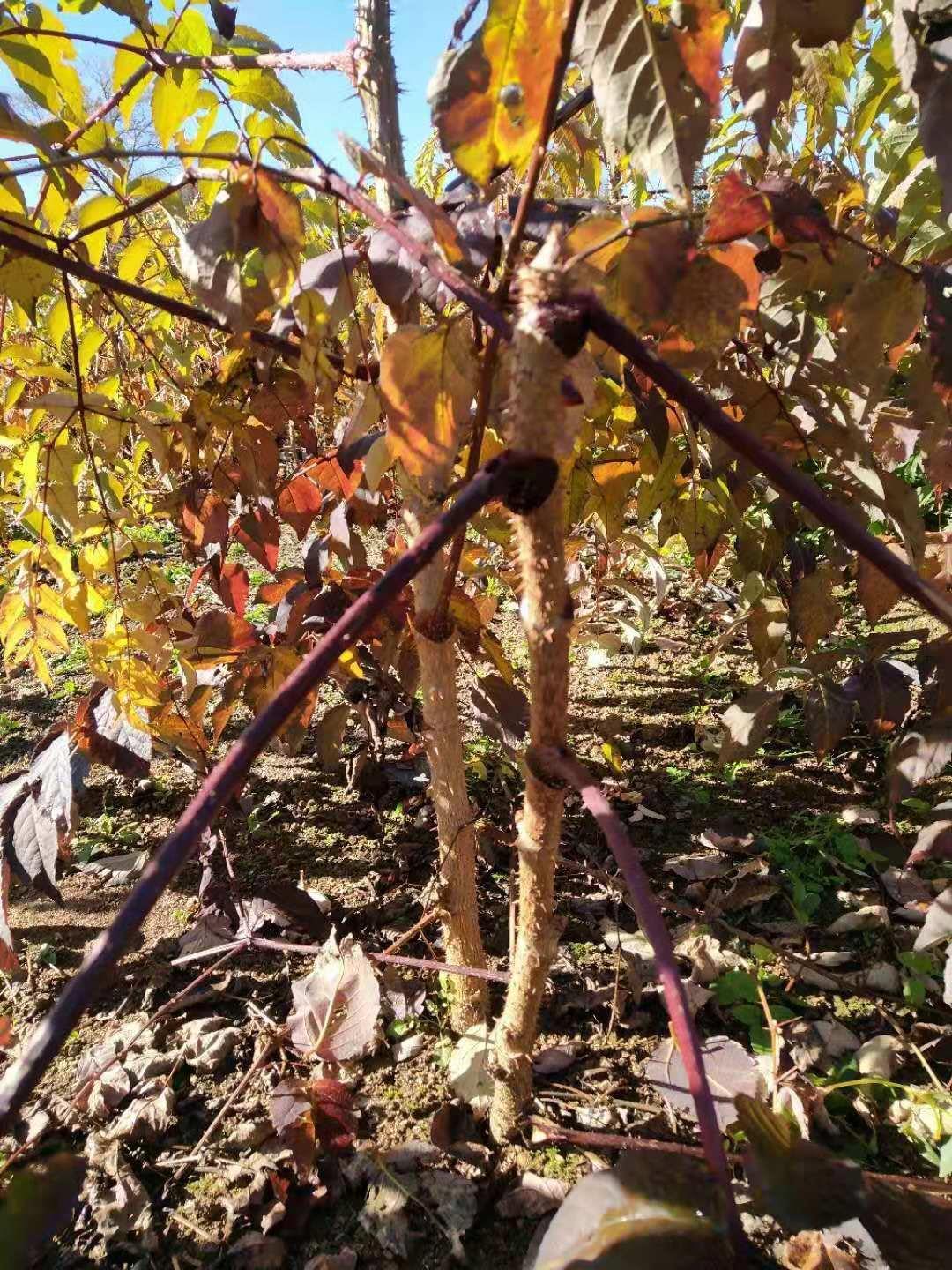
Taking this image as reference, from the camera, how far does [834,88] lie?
1.54 m

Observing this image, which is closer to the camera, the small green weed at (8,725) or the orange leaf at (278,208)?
the orange leaf at (278,208)

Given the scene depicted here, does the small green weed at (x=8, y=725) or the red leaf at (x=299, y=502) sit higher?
the small green weed at (x=8, y=725)

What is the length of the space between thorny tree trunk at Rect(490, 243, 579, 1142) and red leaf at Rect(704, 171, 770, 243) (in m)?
0.24

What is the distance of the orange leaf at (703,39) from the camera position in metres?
0.54

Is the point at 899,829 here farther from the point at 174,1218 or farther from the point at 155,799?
the point at 155,799

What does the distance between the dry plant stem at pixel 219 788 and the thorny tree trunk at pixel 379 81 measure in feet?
1.94

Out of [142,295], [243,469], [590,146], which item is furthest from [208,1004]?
[590,146]

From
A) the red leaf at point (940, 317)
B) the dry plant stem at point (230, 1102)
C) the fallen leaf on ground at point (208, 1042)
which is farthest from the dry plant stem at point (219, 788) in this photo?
Result: the fallen leaf on ground at point (208, 1042)

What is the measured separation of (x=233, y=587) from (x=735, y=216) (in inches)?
40.6

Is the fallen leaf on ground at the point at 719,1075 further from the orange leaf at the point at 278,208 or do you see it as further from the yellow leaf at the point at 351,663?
the orange leaf at the point at 278,208

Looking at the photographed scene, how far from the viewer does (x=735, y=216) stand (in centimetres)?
62

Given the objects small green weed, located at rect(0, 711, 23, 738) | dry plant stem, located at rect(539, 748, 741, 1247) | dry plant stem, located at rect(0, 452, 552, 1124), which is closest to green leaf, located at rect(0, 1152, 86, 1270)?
dry plant stem, located at rect(0, 452, 552, 1124)

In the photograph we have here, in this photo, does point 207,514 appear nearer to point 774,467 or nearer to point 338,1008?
point 338,1008

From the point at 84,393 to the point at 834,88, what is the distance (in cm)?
151
